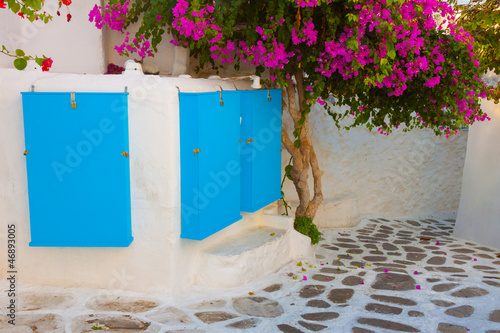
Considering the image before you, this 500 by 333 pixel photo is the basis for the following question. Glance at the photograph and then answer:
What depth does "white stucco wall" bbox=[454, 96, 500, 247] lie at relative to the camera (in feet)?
24.9

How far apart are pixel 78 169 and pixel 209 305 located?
1826 millimetres

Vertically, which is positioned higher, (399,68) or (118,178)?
(399,68)

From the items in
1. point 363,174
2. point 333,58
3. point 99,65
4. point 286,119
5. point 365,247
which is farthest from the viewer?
point 363,174

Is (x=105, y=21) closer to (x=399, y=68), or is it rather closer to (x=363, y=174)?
(x=399, y=68)

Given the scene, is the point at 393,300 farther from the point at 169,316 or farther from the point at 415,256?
the point at 169,316

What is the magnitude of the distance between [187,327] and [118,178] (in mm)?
1512

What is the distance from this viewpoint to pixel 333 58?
5582 millimetres

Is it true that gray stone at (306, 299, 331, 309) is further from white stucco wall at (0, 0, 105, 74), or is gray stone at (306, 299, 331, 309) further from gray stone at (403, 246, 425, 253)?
white stucco wall at (0, 0, 105, 74)

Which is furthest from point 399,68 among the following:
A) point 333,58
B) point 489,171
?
point 489,171

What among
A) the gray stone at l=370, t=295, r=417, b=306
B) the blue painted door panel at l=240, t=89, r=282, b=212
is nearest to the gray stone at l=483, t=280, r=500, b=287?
the gray stone at l=370, t=295, r=417, b=306

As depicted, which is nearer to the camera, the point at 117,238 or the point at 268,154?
the point at 117,238

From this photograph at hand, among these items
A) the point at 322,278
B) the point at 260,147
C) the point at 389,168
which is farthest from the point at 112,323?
the point at 389,168

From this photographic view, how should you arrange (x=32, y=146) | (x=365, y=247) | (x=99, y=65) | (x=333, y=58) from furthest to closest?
1. (x=365, y=247)
2. (x=99, y=65)
3. (x=333, y=58)
4. (x=32, y=146)

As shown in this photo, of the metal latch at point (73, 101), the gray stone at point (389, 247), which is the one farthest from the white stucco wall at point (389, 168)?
the metal latch at point (73, 101)
